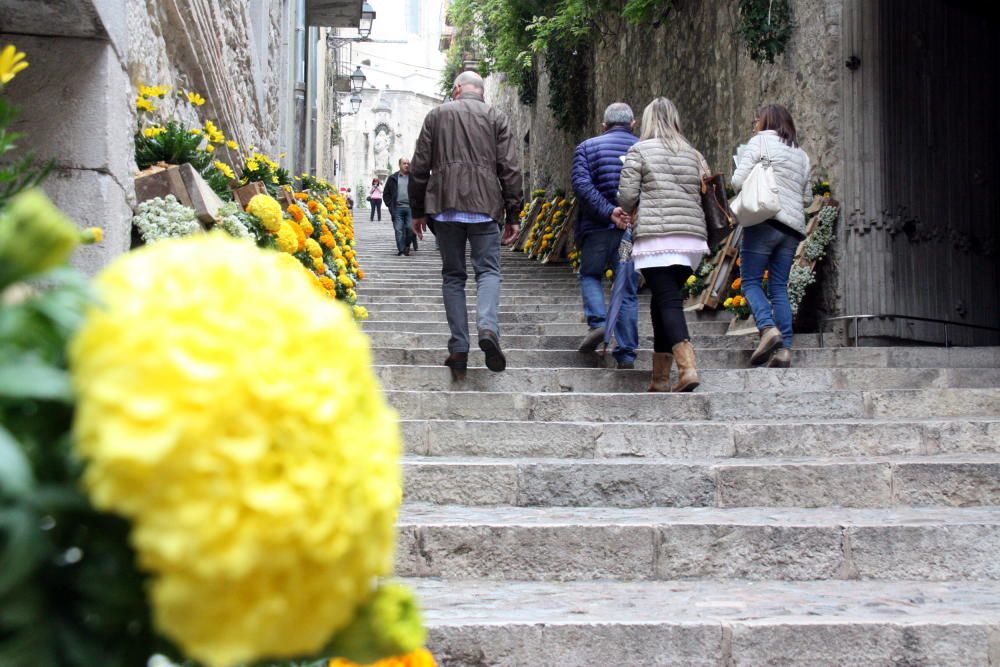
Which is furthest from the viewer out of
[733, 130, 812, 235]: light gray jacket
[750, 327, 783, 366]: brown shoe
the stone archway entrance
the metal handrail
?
the stone archway entrance

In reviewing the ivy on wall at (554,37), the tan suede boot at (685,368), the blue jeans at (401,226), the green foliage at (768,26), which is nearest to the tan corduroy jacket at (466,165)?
the tan suede boot at (685,368)

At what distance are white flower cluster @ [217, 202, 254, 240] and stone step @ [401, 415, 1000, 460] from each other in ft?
3.67

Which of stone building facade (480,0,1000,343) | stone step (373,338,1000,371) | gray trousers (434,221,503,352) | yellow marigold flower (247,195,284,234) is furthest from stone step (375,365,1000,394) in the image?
stone building facade (480,0,1000,343)

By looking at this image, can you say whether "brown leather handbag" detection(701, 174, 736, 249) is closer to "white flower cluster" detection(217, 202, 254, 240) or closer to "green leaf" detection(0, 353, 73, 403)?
"white flower cluster" detection(217, 202, 254, 240)

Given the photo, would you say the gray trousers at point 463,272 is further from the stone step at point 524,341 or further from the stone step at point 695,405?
the stone step at point 524,341

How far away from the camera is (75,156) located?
314 cm

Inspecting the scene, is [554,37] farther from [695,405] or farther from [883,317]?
[695,405]

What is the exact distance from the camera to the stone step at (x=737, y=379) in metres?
5.59

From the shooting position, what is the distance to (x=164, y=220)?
367 centimetres

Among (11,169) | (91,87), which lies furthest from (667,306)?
(11,169)

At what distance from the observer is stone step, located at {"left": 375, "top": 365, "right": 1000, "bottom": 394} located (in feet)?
18.3

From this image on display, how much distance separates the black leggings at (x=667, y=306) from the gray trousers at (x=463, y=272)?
2.57 ft

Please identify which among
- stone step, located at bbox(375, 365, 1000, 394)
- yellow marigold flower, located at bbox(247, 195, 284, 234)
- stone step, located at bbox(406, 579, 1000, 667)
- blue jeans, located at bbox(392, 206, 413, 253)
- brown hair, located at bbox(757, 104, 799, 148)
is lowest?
stone step, located at bbox(406, 579, 1000, 667)

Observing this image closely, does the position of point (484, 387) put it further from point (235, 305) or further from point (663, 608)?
point (235, 305)
